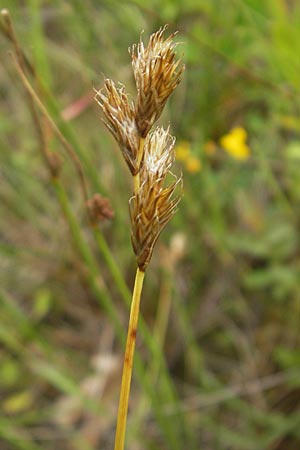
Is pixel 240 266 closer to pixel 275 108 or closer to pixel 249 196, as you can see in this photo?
pixel 249 196

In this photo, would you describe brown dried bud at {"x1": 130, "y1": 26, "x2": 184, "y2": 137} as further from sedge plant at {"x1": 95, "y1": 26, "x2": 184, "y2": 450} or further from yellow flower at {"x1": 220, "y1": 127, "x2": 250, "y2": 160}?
yellow flower at {"x1": 220, "y1": 127, "x2": 250, "y2": 160}

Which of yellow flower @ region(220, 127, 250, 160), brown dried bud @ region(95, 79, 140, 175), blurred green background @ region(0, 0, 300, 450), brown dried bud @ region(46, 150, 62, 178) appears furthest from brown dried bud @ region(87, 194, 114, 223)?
yellow flower @ region(220, 127, 250, 160)

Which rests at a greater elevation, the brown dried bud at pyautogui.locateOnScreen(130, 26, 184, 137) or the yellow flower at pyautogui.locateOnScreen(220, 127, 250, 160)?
the yellow flower at pyautogui.locateOnScreen(220, 127, 250, 160)

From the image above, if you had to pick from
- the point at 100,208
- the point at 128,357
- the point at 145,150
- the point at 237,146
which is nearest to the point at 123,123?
→ the point at 145,150

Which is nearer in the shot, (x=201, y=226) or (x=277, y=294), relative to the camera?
(x=277, y=294)

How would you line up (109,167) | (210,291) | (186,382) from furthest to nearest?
1. (109,167)
2. (210,291)
3. (186,382)

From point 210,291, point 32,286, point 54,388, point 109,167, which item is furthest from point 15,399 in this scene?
point 109,167

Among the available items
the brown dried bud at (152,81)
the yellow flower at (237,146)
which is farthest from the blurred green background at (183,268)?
the brown dried bud at (152,81)
